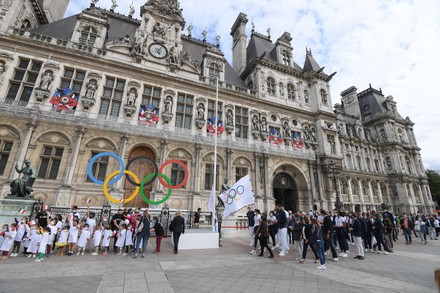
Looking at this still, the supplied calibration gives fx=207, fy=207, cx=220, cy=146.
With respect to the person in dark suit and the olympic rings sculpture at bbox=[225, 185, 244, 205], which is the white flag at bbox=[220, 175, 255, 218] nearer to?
the olympic rings sculpture at bbox=[225, 185, 244, 205]

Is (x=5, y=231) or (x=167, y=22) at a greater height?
(x=167, y=22)

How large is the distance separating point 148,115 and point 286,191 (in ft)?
58.4

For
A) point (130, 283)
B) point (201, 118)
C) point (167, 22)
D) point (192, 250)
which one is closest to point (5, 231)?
point (130, 283)

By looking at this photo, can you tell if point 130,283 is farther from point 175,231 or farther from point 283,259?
point 283,259

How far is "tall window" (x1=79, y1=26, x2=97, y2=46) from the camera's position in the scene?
1956cm

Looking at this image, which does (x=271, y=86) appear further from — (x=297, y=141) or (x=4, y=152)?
(x=4, y=152)

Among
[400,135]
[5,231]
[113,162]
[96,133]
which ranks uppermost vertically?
[400,135]

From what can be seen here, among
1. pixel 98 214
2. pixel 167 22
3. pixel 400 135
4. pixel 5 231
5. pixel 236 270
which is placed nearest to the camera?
pixel 236 270

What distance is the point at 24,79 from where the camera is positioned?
1658cm

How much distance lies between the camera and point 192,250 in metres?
9.18

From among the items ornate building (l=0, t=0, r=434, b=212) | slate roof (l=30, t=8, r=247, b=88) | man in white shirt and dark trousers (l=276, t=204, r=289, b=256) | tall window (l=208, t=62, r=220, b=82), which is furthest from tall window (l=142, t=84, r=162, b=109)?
man in white shirt and dark trousers (l=276, t=204, r=289, b=256)

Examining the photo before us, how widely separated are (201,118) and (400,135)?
43454 mm

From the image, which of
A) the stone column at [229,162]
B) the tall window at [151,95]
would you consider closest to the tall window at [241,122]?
the stone column at [229,162]

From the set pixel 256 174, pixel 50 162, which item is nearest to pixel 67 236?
pixel 50 162
